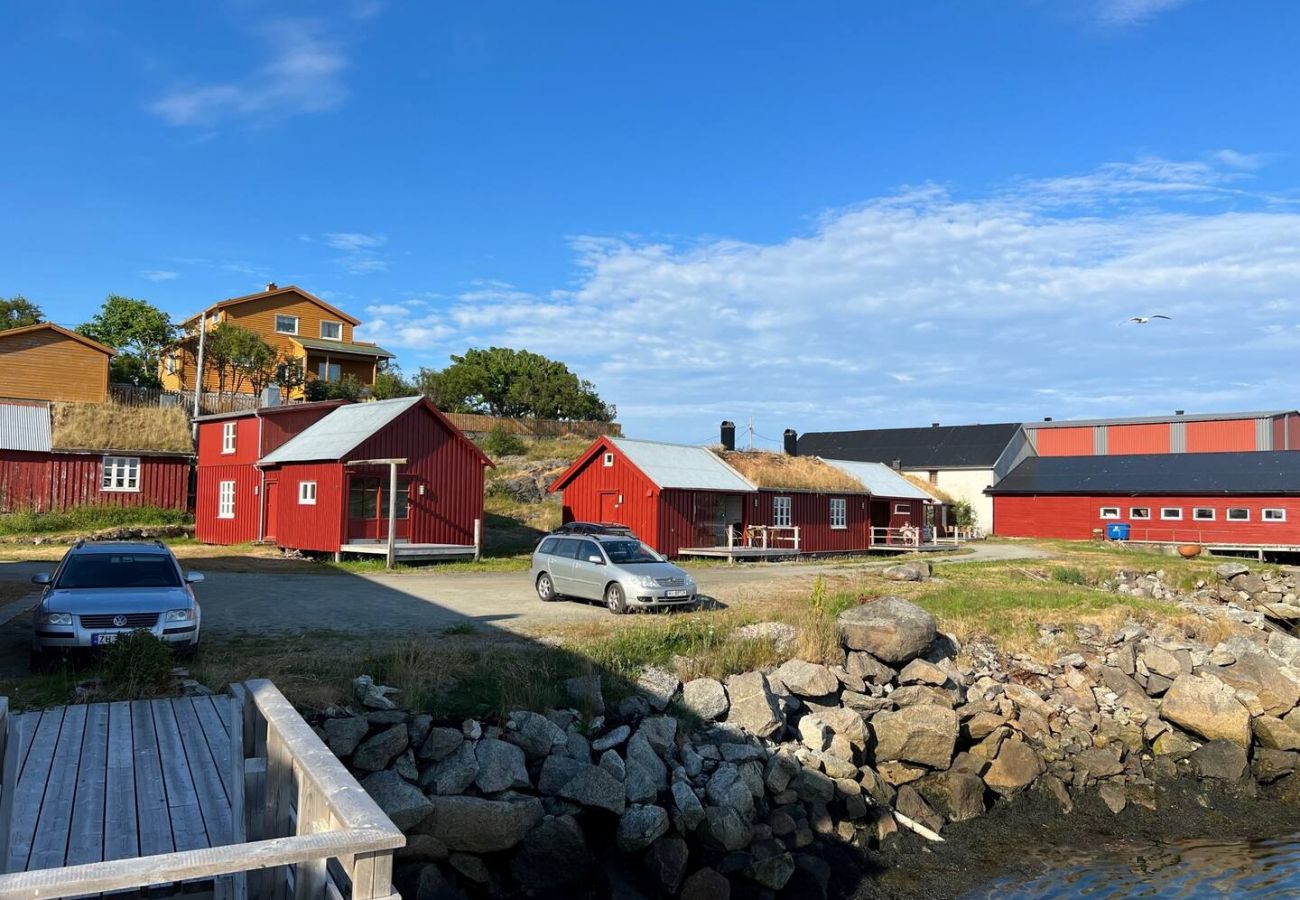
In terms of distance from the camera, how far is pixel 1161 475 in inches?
2014

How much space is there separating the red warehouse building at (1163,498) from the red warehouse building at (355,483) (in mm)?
35824

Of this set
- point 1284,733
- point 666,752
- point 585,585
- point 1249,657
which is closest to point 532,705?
point 666,752

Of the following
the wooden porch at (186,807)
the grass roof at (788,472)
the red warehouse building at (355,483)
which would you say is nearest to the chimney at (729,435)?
the grass roof at (788,472)

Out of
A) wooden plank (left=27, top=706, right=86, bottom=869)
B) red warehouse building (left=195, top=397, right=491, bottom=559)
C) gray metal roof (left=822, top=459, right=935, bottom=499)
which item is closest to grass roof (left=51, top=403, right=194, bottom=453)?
red warehouse building (left=195, top=397, right=491, bottom=559)

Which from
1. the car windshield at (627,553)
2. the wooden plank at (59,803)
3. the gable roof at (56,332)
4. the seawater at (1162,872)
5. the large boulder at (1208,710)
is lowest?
the seawater at (1162,872)

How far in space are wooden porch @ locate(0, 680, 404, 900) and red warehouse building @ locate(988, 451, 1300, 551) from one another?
49.7m

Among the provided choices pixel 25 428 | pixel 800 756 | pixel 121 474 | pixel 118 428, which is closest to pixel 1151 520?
pixel 800 756

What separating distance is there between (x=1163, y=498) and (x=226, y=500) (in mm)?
44868

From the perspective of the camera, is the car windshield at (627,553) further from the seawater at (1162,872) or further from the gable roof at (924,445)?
the gable roof at (924,445)

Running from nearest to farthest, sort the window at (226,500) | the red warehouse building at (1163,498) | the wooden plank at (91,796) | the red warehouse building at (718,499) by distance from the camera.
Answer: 1. the wooden plank at (91,796)
2. the window at (226,500)
3. the red warehouse building at (718,499)
4. the red warehouse building at (1163,498)

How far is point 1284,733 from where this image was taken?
53.2 feet

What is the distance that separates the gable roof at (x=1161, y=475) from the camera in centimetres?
4725

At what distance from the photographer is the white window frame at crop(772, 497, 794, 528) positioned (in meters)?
39.2

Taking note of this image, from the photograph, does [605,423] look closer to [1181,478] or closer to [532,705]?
[1181,478]
